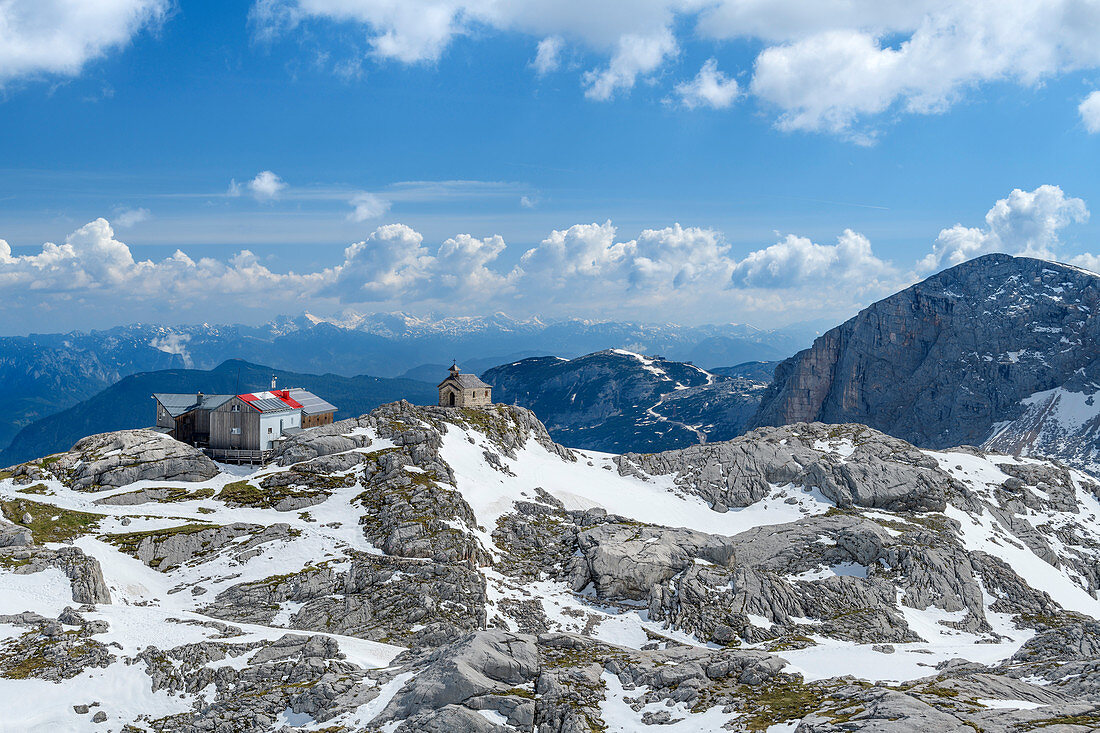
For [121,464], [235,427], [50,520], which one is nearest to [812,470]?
[235,427]

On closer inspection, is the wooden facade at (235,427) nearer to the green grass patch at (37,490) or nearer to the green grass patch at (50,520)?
the green grass patch at (37,490)

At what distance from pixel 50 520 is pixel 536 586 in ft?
148

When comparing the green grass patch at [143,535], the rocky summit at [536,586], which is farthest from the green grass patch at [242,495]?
the green grass patch at [143,535]

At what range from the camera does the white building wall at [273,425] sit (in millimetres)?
79812

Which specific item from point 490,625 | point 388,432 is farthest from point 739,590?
point 388,432

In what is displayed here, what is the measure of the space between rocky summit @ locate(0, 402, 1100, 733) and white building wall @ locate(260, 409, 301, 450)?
5.01 m

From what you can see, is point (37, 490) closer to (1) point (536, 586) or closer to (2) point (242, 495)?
(2) point (242, 495)

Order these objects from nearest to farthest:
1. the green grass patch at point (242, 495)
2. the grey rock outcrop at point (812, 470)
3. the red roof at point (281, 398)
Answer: the green grass patch at point (242, 495) < the red roof at point (281, 398) < the grey rock outcrop at point (812, 470)

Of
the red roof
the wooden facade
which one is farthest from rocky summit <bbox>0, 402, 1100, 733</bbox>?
the red roof

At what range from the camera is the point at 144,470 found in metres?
71.6

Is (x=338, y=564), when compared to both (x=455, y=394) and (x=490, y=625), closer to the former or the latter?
(x=490, y=625)

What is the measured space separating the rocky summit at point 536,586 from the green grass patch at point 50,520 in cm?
31

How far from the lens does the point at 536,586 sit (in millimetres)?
63250

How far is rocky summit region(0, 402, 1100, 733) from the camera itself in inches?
1335
